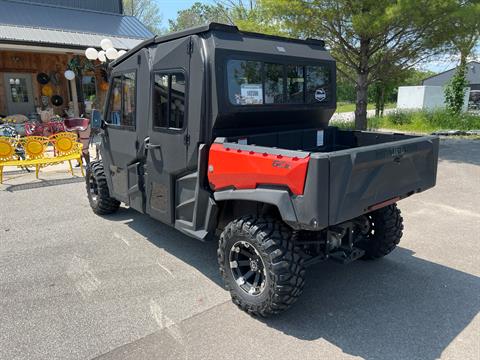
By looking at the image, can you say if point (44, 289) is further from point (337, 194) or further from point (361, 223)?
point (361, 223)

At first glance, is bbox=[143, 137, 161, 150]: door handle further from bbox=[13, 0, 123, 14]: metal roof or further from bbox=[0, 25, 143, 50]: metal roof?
bbox=[13, 0, 123, 14]: metal roof

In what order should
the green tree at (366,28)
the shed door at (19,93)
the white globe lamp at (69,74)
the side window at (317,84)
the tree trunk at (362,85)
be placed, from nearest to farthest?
1. the side window at (317,84)
2. the green tree at (366,28)
3. the tree trunk at (362,85)
4. the white globe lamp at (69,74)
5. the shed door at (19,93)

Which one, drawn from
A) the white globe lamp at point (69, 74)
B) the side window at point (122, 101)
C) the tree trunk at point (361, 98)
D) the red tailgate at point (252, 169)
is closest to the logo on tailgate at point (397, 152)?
the red tailgate at point (252, 169)

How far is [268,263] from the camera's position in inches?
115

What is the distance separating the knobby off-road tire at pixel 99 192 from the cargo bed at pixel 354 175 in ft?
9.04

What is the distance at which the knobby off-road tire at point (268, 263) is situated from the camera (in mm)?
2889

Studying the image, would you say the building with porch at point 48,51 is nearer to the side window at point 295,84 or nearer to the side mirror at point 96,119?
the side mirror at point 96,119

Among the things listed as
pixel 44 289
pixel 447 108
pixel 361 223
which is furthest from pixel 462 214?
pixel 447 108

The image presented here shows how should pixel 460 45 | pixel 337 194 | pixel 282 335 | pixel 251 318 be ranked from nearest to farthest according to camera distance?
pixel 337 194, pixel 282 335, pixel 251 318, pixel 460 45

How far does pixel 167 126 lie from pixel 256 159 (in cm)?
129

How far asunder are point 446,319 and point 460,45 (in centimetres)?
994

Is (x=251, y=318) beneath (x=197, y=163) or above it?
beneath

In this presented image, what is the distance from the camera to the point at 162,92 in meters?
3.85

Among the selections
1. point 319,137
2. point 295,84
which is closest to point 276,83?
point 295,84
